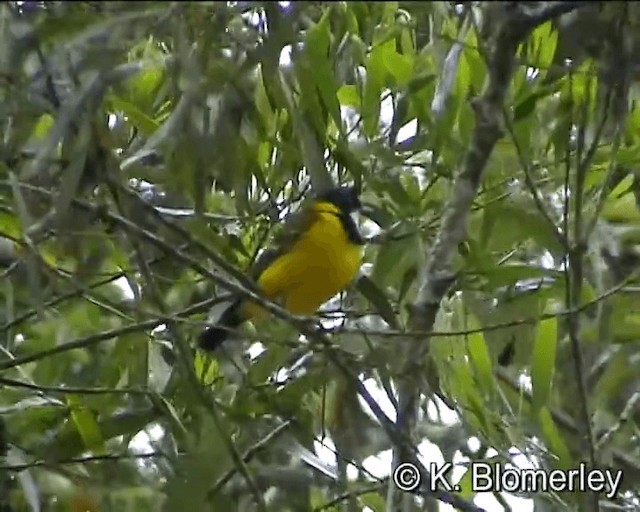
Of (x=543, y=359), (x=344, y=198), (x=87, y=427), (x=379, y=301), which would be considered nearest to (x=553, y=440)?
(x=543, y=359)

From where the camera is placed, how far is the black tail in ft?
4.12

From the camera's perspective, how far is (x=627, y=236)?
1.33 meters

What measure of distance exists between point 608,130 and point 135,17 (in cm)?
67

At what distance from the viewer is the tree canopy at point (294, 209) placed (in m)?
0.90

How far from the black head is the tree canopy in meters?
0.02

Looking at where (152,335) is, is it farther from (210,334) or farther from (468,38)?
(468,38)

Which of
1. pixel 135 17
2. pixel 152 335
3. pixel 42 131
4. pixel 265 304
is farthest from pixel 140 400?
pixel 135 17

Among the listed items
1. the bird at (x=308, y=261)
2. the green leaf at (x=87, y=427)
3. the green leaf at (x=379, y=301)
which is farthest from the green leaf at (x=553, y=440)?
the green leaf at (x=87, y=427)

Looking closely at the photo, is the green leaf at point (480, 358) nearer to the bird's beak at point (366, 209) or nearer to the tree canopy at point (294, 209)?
the tree canopy at point (294, 209)

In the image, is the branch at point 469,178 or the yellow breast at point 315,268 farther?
the yellow breast at point 315,268

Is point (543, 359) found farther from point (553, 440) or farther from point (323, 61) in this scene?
point (323, 61)

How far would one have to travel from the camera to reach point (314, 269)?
1569 millimetres

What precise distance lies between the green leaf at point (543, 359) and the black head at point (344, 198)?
226 millimetres

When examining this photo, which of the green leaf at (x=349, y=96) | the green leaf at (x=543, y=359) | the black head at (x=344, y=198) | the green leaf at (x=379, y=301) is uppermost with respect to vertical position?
the green leaf at (x=349, y=96)
